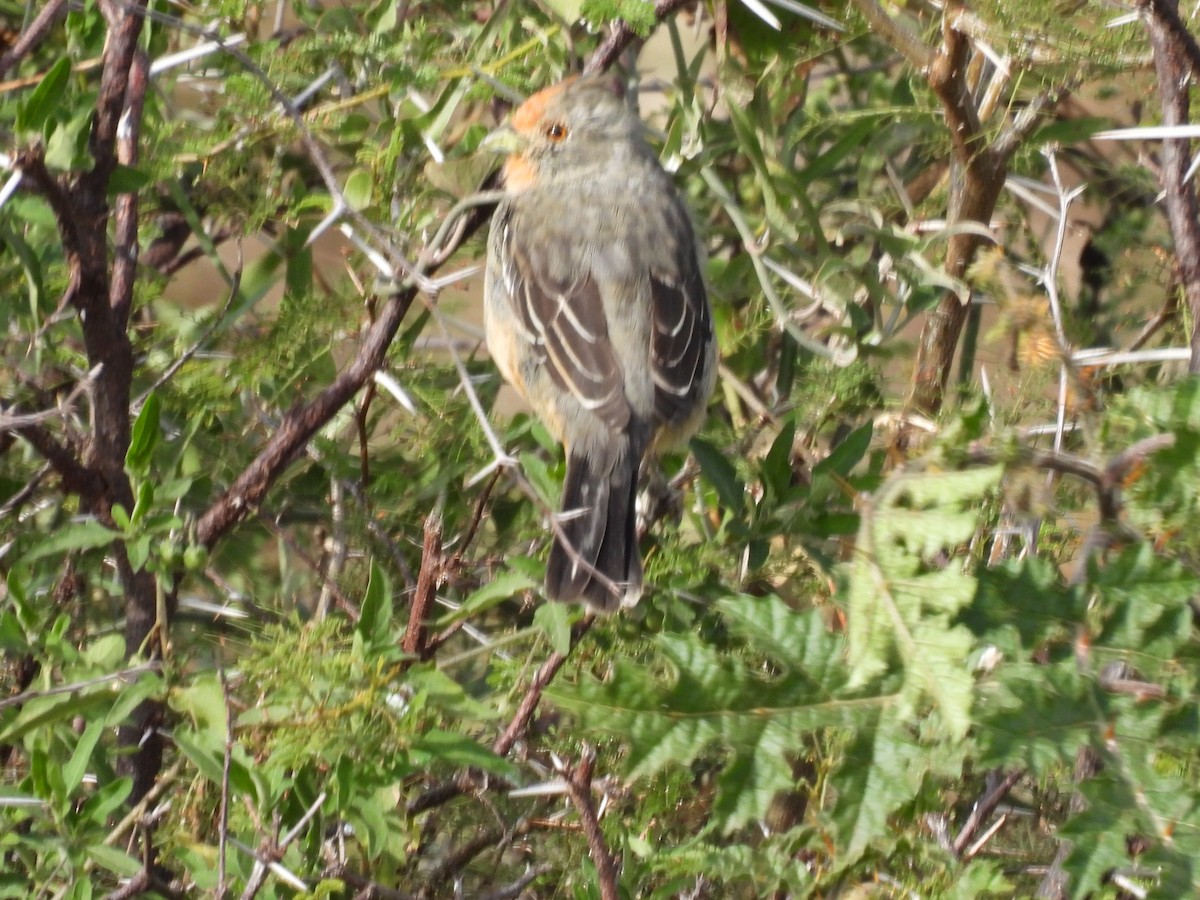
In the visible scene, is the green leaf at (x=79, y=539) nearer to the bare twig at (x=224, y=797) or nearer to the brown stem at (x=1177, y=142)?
the bare twig at (x=224, y=797)

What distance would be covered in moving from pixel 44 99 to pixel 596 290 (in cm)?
171

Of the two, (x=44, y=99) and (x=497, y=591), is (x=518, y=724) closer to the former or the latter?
(x=497, y=591)

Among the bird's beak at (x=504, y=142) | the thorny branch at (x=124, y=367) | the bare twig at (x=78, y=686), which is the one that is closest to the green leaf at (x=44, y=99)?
the thorny branch at (x=124, y=367)

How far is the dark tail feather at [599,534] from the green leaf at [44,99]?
1.21 meters

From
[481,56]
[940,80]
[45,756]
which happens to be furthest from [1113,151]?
[45,756]

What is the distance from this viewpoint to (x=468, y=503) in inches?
138

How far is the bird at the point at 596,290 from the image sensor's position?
3.60m

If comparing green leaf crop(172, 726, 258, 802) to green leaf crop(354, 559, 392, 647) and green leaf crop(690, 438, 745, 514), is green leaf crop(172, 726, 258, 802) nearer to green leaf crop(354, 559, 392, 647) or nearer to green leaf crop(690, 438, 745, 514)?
green leaf crop(354, 559, 392, 647)

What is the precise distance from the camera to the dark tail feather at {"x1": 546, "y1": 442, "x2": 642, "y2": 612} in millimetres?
2717

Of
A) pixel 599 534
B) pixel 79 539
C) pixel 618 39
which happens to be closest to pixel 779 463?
pixel 599 534

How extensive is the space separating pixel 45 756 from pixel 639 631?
118cm

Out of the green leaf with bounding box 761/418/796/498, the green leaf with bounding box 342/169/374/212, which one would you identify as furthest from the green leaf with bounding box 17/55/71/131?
the green leaf with bounding box 761/418/796/498

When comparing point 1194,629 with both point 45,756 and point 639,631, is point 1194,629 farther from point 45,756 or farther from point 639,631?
point 45,756

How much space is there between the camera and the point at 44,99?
248 centimetres
